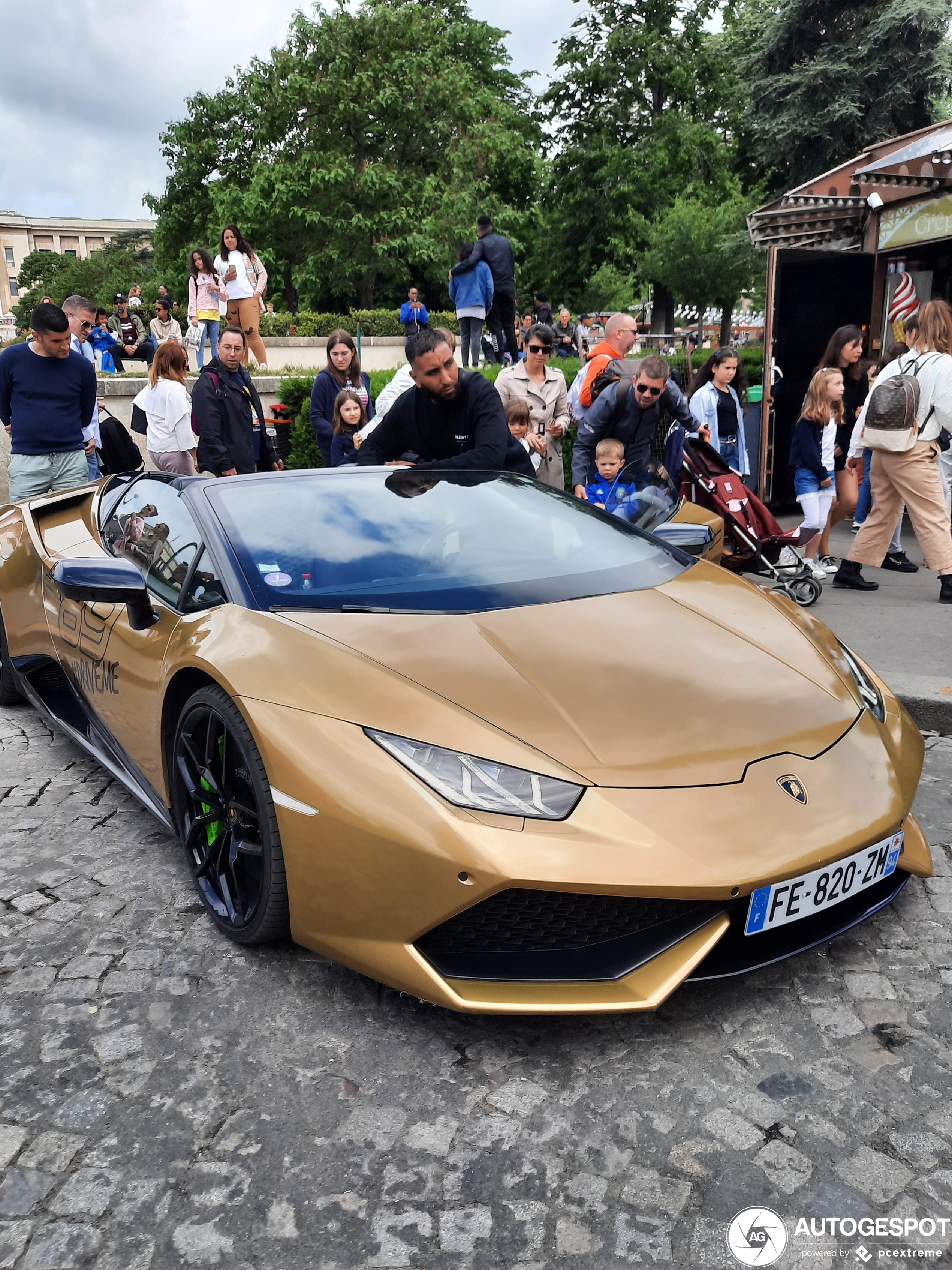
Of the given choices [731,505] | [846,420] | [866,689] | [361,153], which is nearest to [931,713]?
[866,689]

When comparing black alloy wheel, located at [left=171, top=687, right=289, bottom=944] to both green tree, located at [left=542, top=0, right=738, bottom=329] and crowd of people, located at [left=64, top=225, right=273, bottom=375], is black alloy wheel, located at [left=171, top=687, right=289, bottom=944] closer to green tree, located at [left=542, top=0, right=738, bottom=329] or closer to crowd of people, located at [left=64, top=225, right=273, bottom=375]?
crowd of people, located at [left=64, top=225, right=273, bottom=375]

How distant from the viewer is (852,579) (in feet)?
21.8

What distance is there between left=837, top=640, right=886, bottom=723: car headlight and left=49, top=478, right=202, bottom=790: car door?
191 centimetres

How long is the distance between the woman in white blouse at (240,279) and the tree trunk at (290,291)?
19.6 meters

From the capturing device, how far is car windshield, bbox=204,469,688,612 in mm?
2873

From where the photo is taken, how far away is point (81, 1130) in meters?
2.00

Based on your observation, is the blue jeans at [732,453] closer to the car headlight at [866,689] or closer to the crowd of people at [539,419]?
the crowd of people at [539,419]

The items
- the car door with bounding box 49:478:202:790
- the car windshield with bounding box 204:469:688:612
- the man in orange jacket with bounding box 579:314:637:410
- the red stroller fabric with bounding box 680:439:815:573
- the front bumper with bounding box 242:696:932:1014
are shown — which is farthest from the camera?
the man in orange jacket with bounding box 579:314:637:410

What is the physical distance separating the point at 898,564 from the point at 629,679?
5297mm

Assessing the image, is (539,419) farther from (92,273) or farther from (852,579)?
(92,273)

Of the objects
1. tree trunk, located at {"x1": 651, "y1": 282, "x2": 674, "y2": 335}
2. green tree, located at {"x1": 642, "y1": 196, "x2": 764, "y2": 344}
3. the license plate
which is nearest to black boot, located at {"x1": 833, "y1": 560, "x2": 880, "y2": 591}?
the license plate

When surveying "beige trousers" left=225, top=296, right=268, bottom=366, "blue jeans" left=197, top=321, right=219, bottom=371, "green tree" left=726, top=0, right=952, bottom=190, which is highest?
"green tree" left=726, top=0, right=952, bottom=190

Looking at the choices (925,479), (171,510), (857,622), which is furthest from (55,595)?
(925,479)

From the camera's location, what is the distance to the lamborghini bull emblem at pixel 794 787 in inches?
87.8
